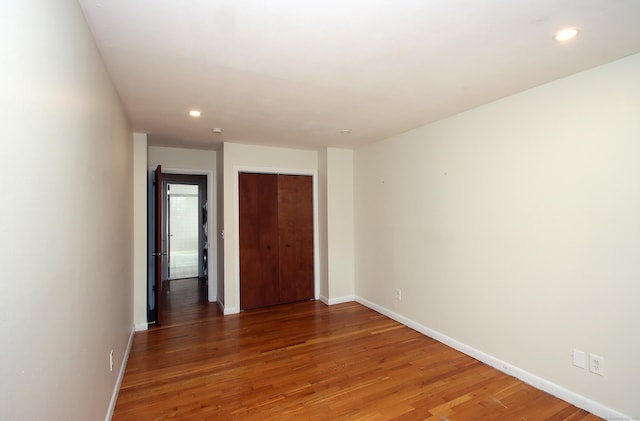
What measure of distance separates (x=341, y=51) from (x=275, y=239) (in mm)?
3195

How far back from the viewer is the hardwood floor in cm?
216

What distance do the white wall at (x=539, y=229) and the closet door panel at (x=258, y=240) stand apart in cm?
196

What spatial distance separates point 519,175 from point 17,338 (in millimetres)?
3101

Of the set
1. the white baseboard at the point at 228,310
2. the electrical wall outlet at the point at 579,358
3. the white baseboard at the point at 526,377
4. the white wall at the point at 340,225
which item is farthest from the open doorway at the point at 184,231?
the electrical wall outlet at the point at 579,358

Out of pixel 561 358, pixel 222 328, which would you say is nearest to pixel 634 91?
pixel 561 358

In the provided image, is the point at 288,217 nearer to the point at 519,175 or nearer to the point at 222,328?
the point at 222,328

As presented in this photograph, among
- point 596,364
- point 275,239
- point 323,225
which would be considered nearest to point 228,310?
point 275,239

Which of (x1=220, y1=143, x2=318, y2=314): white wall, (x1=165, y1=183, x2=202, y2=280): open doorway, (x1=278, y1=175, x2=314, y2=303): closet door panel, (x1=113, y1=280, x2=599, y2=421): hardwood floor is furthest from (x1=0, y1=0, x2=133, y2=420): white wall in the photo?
(x1=165, y1=183, x2=202, y2=280): open doorway

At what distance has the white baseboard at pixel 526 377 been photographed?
6.81 ft

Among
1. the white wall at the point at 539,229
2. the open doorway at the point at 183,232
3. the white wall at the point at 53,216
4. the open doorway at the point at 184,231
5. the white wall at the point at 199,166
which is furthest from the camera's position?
the open doorway at the point at 183,232

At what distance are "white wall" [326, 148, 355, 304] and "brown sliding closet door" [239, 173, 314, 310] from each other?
0.41 meters

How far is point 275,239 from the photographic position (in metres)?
4.62

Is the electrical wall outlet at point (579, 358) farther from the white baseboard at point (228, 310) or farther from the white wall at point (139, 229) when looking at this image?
the white wall at point (139, 229)

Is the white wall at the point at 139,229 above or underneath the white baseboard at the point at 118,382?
above
